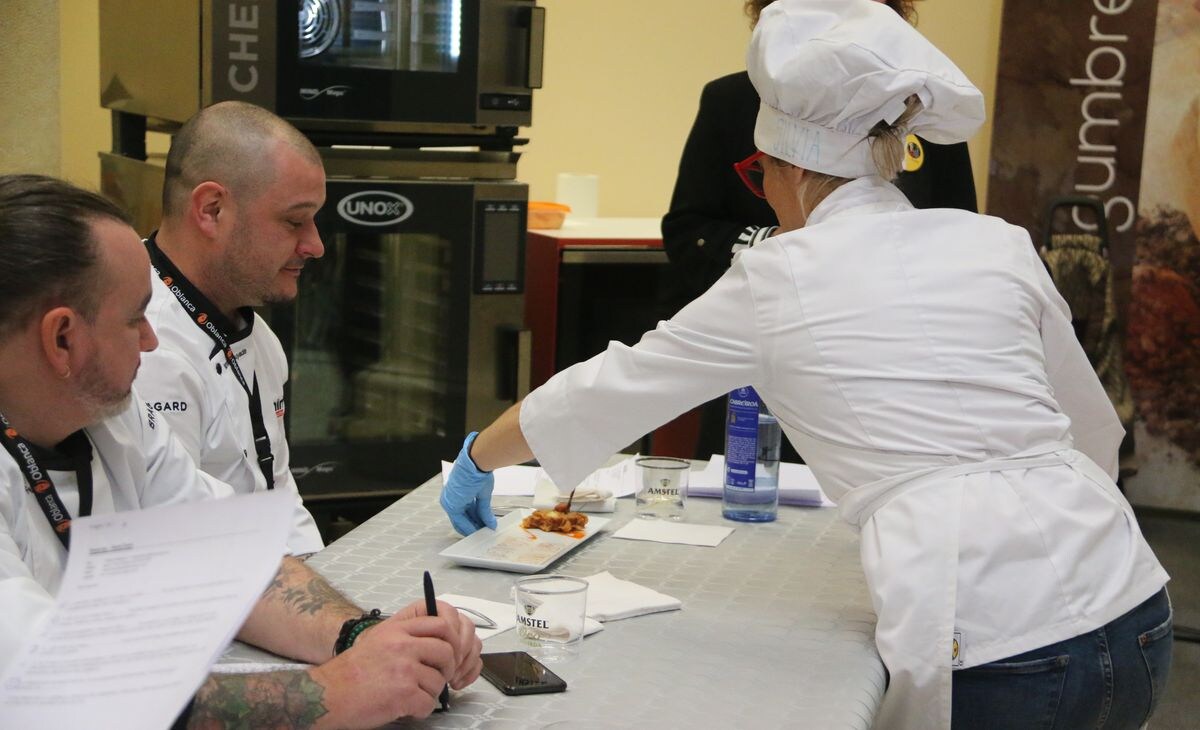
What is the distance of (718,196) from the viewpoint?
3.05m

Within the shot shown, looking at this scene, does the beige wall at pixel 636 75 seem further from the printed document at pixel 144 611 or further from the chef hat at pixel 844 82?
the printed document at pixel 144 611

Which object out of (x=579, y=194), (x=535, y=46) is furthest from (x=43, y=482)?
(x=579, y=194)

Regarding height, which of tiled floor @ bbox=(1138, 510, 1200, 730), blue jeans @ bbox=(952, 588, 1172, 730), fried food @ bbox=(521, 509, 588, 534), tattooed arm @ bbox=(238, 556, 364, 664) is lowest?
tiled floor @ bbox=(1138, 510, 1200, 730)

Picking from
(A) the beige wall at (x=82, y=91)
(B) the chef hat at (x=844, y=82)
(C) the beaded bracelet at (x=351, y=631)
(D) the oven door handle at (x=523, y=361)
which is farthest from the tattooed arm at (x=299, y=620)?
(A) the beige wall at (x=82, y=91)

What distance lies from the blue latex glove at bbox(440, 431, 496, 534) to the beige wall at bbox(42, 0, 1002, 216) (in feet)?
9.11

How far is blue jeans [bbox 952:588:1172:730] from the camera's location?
1.59m

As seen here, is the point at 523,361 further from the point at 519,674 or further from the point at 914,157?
the point at 519,674

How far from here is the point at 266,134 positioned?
223 cm

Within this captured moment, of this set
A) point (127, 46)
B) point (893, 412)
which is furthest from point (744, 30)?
point (893, 412)

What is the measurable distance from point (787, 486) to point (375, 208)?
1282mm

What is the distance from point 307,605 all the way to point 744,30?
3.57 m

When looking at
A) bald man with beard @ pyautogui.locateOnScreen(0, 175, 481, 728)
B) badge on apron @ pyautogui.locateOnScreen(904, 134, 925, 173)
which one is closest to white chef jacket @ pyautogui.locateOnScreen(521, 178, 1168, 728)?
bald man with beard @ pyautogui.locateOnScreen(0, 175, 481, 728)

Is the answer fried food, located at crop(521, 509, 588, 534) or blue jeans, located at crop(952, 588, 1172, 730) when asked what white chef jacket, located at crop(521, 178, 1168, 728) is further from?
fried food, located at crop(521, 509, 588, 534)

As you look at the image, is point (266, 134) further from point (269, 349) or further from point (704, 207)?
point (704, 207)
